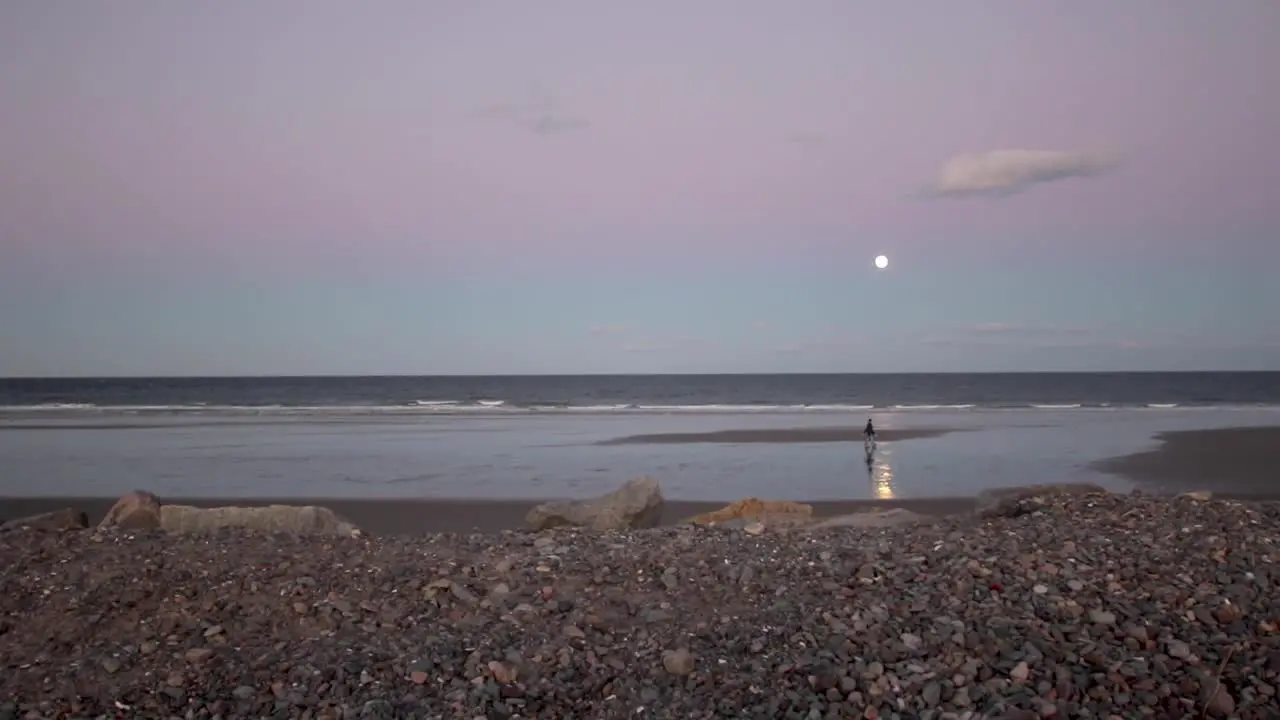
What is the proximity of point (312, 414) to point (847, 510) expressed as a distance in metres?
40.0

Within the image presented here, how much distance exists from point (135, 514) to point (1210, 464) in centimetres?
2178

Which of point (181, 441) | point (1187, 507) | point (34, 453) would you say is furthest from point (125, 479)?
point (1187, 507)

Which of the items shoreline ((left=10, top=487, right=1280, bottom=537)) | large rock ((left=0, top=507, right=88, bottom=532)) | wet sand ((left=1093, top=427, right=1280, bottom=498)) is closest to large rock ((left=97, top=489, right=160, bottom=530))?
large rock ((left=0, top=507, right=88, bottom=532))

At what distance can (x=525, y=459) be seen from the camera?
78.1 feet

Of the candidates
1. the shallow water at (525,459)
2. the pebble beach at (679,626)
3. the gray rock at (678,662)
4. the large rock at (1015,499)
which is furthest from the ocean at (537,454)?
the gray rock at (678,662)

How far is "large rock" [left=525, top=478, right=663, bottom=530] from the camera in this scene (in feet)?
33.8

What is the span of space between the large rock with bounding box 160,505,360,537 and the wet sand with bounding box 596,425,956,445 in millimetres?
18763

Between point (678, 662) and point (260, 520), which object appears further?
point (260, 520)

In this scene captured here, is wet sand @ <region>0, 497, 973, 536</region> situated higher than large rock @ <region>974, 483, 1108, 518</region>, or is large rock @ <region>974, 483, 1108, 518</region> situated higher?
large rock @ <region>974, 483, 1108, 518</region>

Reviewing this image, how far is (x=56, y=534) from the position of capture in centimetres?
918

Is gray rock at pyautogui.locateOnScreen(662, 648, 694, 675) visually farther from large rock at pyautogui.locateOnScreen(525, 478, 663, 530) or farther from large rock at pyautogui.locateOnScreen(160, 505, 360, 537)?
large rock at pyautogui.locateOnScreen(160, 505, 360, 537)

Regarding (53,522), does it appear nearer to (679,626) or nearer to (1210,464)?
(679,626)

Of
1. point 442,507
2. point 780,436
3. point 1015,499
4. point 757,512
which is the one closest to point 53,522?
point 442,507

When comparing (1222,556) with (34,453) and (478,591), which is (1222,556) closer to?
(478,591)
